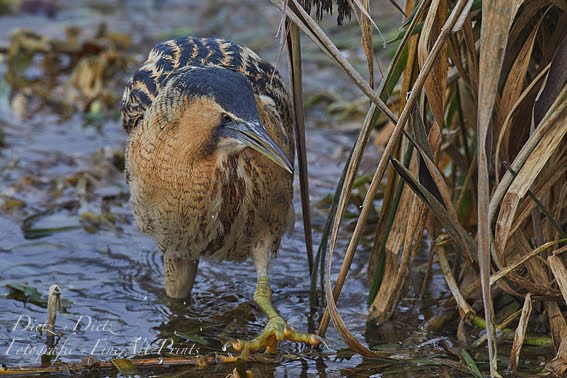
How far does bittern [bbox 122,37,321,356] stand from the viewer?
3.87 m

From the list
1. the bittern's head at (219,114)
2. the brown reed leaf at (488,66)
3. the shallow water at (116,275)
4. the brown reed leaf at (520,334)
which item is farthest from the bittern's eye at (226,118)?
the brown reed leaf at (520,334)

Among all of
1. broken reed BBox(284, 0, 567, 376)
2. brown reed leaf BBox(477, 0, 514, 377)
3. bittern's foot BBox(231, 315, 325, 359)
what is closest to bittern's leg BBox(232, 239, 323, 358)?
bittern's foot BBox(231, 315, 325, 359)

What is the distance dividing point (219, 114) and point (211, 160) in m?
0.27

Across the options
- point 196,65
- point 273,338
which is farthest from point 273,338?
point 196,65

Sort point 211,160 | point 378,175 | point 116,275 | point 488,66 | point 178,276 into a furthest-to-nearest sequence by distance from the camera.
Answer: point 116,275 < point 178,276 < point 211,160 < point 378,175 < point 488,66

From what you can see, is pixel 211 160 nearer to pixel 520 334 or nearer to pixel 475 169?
pixel 475 169

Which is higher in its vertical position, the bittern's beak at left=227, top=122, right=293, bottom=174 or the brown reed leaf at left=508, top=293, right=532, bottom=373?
the bittern's beak at left=227, top=122, right=293, bottom=174

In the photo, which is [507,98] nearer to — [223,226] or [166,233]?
[223,226]

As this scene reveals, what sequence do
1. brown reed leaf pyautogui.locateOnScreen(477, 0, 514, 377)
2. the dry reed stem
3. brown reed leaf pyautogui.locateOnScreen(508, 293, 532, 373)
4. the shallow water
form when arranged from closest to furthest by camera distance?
brown reed leaf pyautogui.locateOnScreen(477, 0, 514, 377) → the dry reed stem → brown reed leaf pyautogui.locateOnScreen(508, 293, 532, 373) → the shallow water

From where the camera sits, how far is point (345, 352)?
389 centimetres

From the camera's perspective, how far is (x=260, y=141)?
147 inches

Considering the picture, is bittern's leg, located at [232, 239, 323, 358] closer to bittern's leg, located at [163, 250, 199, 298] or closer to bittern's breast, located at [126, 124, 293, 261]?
bittern's breast, located at [126, 124, 293, 261]

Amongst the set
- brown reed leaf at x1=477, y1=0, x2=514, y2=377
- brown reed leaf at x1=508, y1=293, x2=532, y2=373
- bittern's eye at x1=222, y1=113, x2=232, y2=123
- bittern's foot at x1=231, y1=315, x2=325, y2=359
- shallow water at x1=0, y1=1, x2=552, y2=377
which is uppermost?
brown reed leaf at x1=477, y1=0, x2=514, y2=377

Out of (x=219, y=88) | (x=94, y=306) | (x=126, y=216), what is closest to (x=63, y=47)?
(x=126, y=216)
